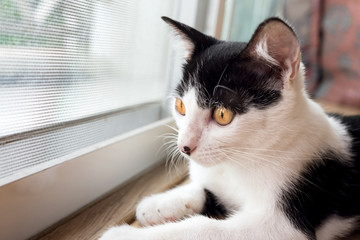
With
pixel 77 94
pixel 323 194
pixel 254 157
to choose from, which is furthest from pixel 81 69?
pixel 323 194

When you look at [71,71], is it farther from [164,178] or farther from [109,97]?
[164,178]

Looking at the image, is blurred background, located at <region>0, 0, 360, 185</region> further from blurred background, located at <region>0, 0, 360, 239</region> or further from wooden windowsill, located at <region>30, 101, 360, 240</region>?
wooden windowsill, located at <region>30, 101, 360, 240</region>

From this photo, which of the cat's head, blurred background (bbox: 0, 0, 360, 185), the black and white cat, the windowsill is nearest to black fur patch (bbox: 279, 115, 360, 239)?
the black and white cat

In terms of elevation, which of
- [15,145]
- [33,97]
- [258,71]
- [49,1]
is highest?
[49,1]

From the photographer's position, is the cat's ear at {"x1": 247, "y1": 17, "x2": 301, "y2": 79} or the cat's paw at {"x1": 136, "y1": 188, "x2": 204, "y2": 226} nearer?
the cat's ear at {"x1": 247, "y1": 17, "x2": 301, "y2": 79}

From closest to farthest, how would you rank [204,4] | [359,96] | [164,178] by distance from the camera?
[164,178] → [204,4] → [359,96]

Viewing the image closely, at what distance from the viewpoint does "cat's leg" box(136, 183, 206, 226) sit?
83 centimetres

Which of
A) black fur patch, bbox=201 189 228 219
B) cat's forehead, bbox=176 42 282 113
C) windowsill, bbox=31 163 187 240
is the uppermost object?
cat's forehead, bbox=176 42 282 113

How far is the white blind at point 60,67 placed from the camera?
68 centimetres

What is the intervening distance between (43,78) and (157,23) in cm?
61

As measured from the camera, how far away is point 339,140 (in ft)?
2.87

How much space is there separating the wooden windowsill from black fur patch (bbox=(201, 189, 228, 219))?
20cm

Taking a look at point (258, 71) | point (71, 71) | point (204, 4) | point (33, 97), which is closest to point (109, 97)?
point (71, 71)

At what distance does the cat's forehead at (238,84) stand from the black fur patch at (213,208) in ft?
1.01
